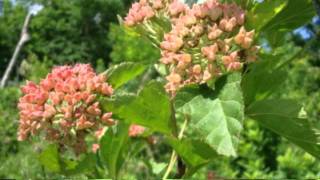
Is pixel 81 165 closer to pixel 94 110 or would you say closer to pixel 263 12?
pixel 94 110

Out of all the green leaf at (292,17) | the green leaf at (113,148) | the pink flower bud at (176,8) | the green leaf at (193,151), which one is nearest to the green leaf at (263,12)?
the green leaf at (292,17)

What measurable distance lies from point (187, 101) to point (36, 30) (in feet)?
118

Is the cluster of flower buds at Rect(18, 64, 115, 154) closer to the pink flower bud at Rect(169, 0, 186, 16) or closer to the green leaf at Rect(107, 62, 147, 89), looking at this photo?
the green leaf at Rect(107, 62, 147, 89)

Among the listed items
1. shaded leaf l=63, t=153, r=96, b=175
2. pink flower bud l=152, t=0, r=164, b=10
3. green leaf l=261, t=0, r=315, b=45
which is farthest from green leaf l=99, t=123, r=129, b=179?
green leaf l=261, t=0, r=315, b=45

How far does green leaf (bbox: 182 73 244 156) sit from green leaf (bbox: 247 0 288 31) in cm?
15

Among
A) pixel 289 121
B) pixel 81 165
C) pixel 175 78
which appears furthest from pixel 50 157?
pixel 289 121

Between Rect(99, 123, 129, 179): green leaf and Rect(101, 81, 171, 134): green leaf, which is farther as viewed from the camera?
Rect(99, 123, 129, 179): green leaf

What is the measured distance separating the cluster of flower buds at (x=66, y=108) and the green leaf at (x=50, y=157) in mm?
28

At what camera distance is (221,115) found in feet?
3.40

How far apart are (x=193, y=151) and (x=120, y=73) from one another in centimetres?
23

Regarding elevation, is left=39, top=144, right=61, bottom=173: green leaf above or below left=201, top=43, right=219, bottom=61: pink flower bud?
below

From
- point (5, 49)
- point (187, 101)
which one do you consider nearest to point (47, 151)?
point (187, 101)

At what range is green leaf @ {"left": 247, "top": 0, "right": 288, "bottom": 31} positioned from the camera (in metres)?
1.18

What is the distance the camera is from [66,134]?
1.22m
